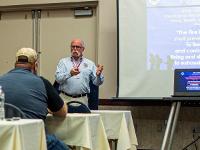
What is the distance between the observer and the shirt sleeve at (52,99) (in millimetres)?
2629

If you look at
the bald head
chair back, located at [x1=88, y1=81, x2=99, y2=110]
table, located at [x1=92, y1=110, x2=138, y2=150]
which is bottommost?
table, located at [x1=92, y1=110, x2=138, y2=150]

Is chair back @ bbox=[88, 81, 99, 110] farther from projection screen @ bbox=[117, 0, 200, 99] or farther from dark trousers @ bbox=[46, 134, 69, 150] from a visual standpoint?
dark trousers @ bbox=[46, 134, 69, 150]

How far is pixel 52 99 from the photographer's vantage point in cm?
264

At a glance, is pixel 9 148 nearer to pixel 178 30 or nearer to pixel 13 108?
pixel 13 108

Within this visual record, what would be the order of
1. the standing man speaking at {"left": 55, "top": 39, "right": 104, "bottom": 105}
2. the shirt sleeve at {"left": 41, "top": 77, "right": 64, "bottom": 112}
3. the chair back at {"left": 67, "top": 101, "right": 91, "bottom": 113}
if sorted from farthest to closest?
the standing man speaking at {"left": 55, "top": 39, "right": 104, "bottom": 105} → the chair back at {"left": 67, "top": 101, "right": 91, "bottom": 113} → the shirt sleeve at {"left": 41, "top": 77, "right": 64, "bottom": 112}

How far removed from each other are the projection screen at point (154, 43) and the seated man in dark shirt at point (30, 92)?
258 centimetres

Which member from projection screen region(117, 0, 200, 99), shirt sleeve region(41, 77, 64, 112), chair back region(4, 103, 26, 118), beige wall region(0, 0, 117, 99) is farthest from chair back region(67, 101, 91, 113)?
beige wall region(0, 0, 117, 99)

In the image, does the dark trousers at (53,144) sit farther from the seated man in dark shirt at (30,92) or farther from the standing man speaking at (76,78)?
the standing man speaking at (76,78)

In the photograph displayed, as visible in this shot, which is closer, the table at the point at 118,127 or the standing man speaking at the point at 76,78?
the table at the point at 118,127

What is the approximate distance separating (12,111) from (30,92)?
16 cm

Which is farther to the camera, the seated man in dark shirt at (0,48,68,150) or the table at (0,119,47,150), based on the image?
the seated man in dark shirt at (0,48,68,150)

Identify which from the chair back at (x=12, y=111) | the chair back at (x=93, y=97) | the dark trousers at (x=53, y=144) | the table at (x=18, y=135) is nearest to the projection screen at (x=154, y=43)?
the chair back at (x=93, y=97)

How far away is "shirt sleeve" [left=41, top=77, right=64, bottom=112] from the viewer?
2.63 m

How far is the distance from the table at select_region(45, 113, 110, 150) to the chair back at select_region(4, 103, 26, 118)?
0.40 m
